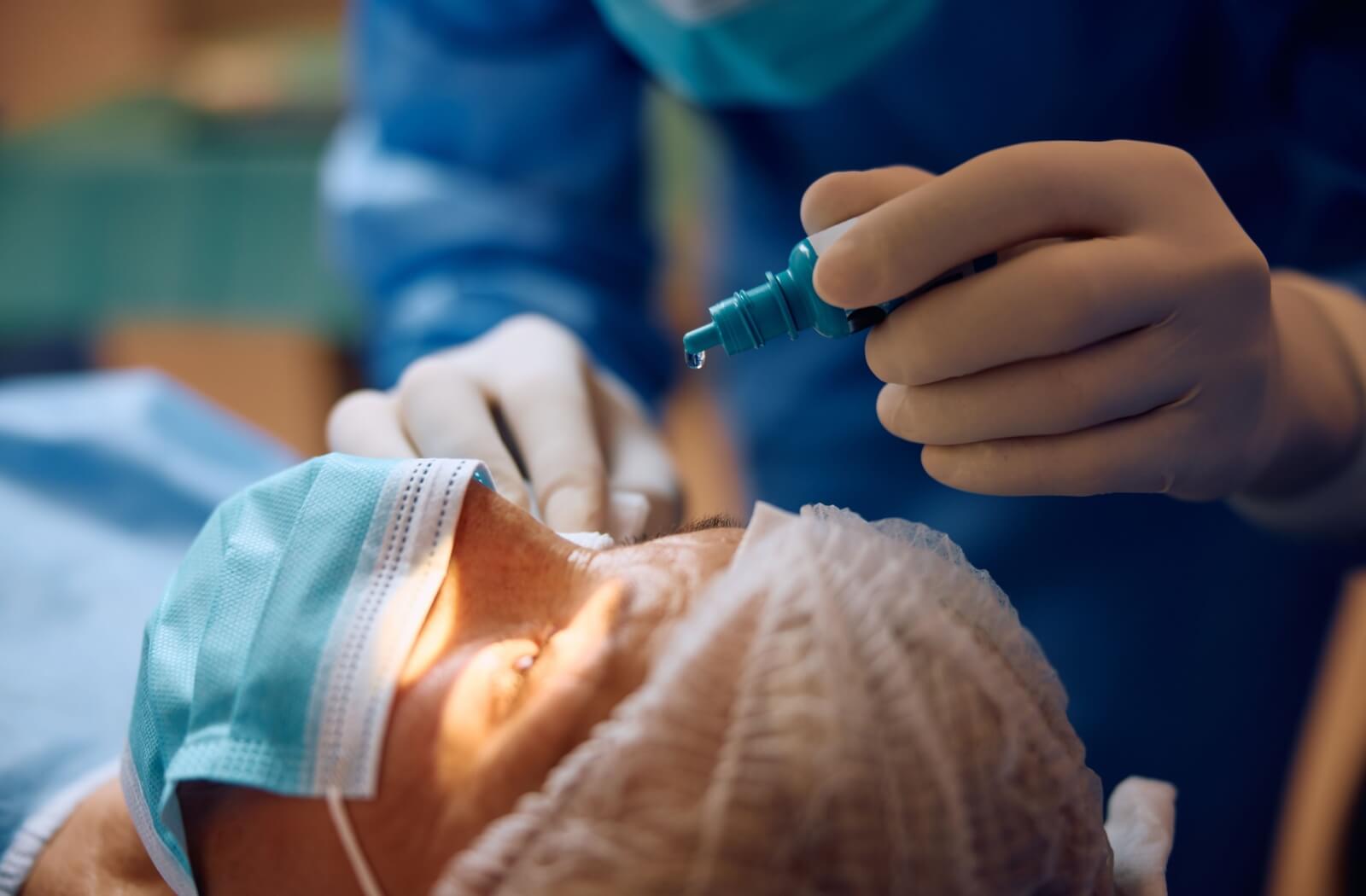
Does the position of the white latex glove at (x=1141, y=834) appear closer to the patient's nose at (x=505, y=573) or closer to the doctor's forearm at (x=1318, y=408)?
the doctor's forearm at (x=1318, y=408)

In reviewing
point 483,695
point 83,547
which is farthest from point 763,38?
point 83,547

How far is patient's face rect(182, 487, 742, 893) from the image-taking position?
74cm

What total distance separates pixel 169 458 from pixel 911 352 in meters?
1.24

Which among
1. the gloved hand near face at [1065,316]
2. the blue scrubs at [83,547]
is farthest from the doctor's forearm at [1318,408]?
the blue scrubs at [83,547]

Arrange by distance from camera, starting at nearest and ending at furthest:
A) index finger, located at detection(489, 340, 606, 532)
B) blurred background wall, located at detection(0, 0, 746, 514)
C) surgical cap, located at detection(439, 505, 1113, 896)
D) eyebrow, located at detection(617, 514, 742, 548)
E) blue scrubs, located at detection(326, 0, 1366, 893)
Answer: surgical cap, located at detection(439, 505, 1113, 896) → eyebrow, located at detection(617, 514, 742, 548) → index finger, located at detection(489, 340, 606, 532) → blue scrubs, located at detection(326, 0, 1366, 893) → blurred background wall, located at detection(0, 0, 746, 514)

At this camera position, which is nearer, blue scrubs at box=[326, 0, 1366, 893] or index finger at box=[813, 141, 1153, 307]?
index finger at box=[813, 141, 1153, 307]

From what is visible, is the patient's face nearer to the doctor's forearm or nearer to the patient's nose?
the patient's nose

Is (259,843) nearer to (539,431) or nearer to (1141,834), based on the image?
(539,431)

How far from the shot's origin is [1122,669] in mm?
1507

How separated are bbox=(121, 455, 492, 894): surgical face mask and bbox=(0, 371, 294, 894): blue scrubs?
13.7 inches

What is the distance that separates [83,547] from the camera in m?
1.45

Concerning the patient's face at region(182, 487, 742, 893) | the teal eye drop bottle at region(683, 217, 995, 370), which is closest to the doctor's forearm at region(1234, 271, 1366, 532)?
the teal eye drop bottle at region(683, 217, 995, 370)

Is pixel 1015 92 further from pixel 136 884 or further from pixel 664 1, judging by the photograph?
pixel 136 884

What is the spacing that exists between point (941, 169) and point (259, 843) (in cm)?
120
